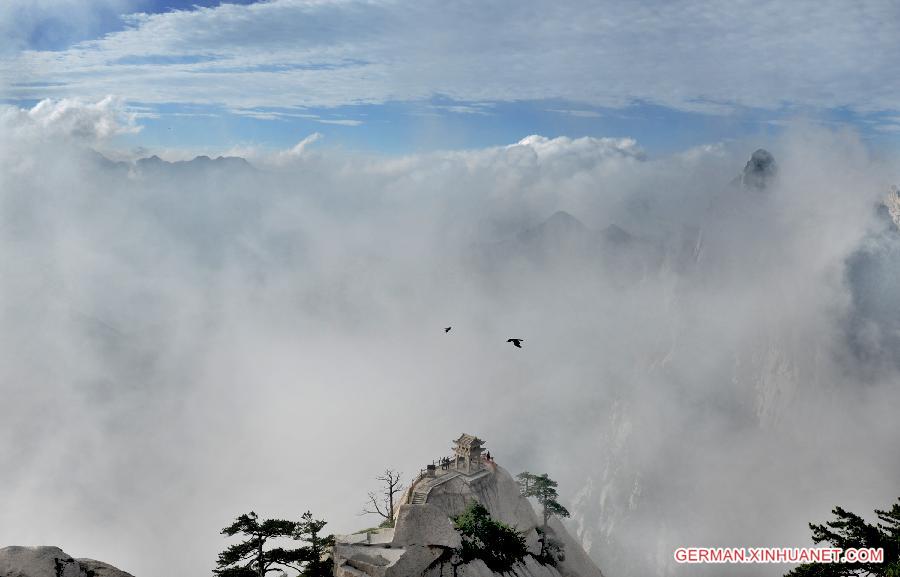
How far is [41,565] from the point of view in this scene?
3534cm

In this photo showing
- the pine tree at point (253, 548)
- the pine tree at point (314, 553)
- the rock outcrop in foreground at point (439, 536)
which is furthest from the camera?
the rock outcrop in foreground at point (439, 536)

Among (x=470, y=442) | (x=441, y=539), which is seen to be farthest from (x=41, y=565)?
(x=470, y=442)

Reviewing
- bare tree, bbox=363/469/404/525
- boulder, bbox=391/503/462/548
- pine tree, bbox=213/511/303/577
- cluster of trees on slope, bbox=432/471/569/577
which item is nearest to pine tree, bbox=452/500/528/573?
cluster of trees on slope, bbox=432/471/569/577

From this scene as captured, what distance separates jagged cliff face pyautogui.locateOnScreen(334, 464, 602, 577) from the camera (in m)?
48.8

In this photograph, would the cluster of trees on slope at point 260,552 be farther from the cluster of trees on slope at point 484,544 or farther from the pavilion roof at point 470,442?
the pavilion roof at point 470,442

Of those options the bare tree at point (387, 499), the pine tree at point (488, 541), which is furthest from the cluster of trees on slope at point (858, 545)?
the bare tree at point (387, 499)

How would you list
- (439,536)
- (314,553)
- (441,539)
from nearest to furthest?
1. (314,553)
2. (441,539)
3. (439,536)

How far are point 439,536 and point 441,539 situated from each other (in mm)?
442

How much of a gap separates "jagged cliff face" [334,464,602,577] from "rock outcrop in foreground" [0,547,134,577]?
1991 centimetres

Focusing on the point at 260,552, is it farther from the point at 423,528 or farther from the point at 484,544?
the point at 484,544

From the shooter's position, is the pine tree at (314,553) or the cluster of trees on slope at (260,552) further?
the pine tree at (314,553)

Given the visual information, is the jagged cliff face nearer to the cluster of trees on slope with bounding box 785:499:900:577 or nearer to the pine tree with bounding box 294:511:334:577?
the pine tree with bounding box 294:511:334:577

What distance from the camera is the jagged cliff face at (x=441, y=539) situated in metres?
48.8

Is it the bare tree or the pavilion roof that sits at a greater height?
the pavilion roof
